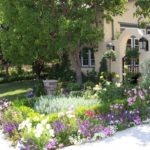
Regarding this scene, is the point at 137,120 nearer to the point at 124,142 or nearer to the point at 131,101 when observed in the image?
the point at 131,101

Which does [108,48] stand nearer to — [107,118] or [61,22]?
[61,22]

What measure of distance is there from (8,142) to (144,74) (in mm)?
7971

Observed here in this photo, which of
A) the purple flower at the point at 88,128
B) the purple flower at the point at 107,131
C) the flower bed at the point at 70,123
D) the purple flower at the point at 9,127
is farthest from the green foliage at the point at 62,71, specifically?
the purple flower at the point at 107,131

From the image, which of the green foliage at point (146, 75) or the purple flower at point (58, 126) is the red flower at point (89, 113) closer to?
the purple flower at point (58, 126)

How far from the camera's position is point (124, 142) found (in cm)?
890

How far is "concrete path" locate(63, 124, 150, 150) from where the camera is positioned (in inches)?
336

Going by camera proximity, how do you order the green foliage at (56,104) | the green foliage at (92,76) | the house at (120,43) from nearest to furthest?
the green foliage at (56,104)
the house at (120,43)
the green foliage at (92,76)

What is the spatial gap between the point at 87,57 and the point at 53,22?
7.53m

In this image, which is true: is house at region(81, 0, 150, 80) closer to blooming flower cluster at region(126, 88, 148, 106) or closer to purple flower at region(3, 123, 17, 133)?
blooming flower cluster at region(126, 88, 148, 106)

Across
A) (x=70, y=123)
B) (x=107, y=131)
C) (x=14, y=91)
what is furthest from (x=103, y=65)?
(x=70, y=123)

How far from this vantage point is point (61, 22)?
1847cm

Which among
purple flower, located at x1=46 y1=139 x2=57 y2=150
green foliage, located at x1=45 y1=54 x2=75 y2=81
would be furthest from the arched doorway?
purple flower, located at x1=46 y1=139 x2=57 y2=150

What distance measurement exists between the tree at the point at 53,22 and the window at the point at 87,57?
436 centimetres

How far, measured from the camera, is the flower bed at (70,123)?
28.3ft
